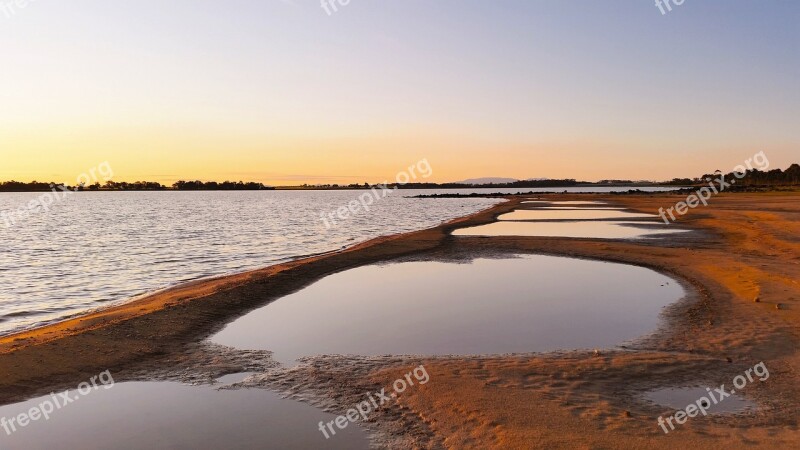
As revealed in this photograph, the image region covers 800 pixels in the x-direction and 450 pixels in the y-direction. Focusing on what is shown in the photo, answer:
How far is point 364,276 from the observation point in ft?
88.6

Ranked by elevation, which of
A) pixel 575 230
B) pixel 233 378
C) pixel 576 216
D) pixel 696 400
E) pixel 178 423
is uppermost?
pixel 233 378

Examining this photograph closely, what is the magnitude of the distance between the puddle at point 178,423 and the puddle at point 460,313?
2853 millimetres

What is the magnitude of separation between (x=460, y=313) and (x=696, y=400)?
8.81 metres

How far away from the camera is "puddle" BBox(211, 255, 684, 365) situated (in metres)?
14.6

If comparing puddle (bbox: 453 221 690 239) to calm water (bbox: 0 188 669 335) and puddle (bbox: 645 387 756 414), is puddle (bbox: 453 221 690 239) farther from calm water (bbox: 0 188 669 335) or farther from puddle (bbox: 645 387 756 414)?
puddle (bbox: 645 387 756 414)

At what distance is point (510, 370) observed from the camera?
1190 centimetres

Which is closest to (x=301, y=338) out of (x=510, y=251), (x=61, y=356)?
(x=61, y=356)

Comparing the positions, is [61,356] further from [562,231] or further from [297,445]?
Answer: [562,231]

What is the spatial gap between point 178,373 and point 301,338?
12.6 ft

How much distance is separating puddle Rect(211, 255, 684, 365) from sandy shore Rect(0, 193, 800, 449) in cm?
94

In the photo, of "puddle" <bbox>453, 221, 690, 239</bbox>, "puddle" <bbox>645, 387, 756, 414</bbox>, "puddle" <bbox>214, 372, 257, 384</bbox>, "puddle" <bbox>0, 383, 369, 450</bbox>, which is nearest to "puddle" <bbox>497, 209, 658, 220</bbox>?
"puddle" <bbox>453, 221, 690, 239</bbox>

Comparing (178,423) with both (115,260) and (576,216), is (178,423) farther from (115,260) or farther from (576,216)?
(576,216)

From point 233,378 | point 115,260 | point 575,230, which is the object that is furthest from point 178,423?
point 575,230

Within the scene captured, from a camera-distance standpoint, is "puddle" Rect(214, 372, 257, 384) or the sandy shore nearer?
the sandy shore
